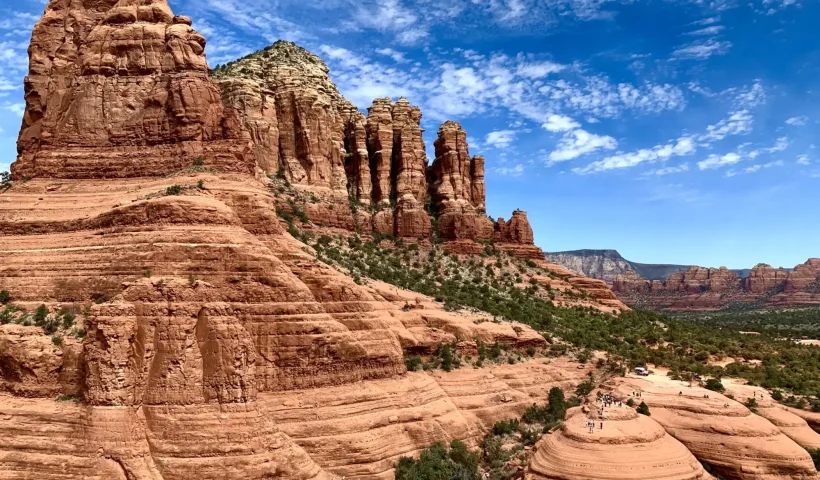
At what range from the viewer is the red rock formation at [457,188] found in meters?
71.5

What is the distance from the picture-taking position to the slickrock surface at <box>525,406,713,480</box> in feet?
92.7

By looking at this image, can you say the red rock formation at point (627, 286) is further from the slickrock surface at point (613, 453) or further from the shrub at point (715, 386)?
the slickrock surface at point (613, 453)

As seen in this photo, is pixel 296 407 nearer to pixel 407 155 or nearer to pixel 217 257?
pixel 217 257

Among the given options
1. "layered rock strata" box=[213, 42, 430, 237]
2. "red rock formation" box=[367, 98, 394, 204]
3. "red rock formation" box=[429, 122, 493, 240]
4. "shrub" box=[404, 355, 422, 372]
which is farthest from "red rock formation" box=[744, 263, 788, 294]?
"shrub" box=[404, 355, 422, 372]

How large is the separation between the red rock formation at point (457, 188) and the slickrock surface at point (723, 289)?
117 metres

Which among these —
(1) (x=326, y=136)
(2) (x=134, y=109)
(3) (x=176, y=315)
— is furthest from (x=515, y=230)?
(3) (x=176, y=315)

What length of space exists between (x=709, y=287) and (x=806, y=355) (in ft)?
435

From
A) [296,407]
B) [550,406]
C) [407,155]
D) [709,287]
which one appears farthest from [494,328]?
[709,287]

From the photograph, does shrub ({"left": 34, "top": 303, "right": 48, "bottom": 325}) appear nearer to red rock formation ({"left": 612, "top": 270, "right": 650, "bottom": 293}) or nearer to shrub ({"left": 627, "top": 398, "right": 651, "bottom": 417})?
shrub ({"left": 627, "top": 398, "right": 651, "bottom": 417})

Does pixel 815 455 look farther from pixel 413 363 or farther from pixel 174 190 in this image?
pixel 174 190

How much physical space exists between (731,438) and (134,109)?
3843 cm

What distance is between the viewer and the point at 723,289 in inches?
7239

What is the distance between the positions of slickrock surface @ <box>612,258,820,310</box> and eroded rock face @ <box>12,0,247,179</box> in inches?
6484

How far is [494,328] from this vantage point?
45250 mm
